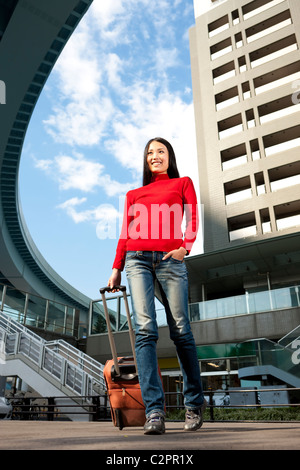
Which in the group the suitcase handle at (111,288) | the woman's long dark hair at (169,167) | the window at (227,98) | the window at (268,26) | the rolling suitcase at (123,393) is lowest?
the rolling suitcase at (123,393)

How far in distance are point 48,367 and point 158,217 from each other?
11.0 m

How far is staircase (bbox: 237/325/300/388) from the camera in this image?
11406 millimetres

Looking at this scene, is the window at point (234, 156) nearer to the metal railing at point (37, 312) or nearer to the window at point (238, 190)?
the window at point (238, 190)

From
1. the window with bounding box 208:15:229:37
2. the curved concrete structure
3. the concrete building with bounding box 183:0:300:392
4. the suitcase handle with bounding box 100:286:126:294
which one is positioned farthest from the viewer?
the window with bounding box 208:15:229:37

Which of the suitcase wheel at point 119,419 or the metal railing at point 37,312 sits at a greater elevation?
the metal railing at point 37,312

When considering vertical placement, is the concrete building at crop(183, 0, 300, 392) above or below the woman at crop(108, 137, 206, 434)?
above

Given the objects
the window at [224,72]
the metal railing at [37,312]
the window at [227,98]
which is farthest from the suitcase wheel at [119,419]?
the window at [224,72]

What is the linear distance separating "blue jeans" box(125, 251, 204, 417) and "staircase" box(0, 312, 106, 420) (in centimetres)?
885

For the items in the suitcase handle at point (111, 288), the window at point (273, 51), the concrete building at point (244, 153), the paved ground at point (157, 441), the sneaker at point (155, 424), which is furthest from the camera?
the window at point (273, 51)

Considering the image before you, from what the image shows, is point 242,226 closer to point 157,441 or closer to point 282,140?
point 282,140

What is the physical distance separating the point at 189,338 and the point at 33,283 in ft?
125

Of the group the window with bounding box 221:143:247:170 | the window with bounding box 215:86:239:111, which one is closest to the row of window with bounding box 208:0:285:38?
the window with bounding box 215:86:239:111

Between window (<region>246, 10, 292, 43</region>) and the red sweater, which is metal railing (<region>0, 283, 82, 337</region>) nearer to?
the red sweater

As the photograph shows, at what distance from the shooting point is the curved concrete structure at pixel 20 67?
1919 centimetres
